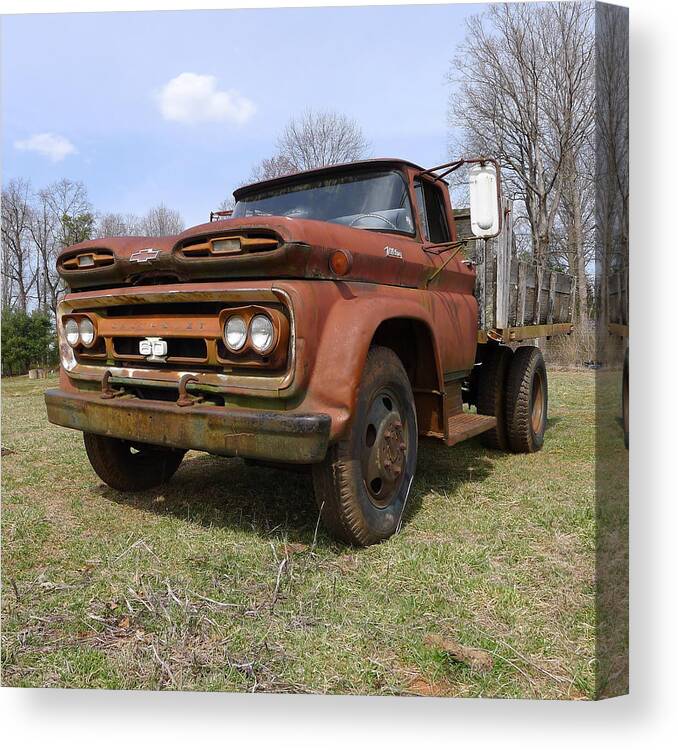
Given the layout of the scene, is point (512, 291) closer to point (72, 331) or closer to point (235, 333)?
point (235, 333)

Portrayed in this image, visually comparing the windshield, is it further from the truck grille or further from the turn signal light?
the truck grille

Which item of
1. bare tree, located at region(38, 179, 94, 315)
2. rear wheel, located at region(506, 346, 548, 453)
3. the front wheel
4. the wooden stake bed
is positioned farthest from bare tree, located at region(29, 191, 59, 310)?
rear wheel, located at region(506, 346, 548, 453)

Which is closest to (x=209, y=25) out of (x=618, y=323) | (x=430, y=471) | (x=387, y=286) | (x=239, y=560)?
(x=387, y=286)

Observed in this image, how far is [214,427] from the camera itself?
2650 millimetres

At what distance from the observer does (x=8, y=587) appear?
2.67 meters

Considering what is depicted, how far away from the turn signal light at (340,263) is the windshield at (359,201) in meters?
0.92

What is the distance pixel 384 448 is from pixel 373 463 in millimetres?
93

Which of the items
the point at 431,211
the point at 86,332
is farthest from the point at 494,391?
the point at 86,332

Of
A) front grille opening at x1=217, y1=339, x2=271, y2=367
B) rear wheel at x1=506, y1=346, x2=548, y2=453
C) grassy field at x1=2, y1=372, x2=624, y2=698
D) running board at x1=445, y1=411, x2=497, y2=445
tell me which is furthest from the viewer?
rear wheel at x1=506, y1=346, x2=548, y2=453

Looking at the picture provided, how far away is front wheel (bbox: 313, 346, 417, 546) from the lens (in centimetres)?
279

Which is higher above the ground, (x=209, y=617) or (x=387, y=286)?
(x=387, y=286)

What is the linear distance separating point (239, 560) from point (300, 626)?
0.60 metres

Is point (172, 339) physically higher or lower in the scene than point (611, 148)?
lower

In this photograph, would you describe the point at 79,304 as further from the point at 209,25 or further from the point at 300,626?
the point at 300,626
